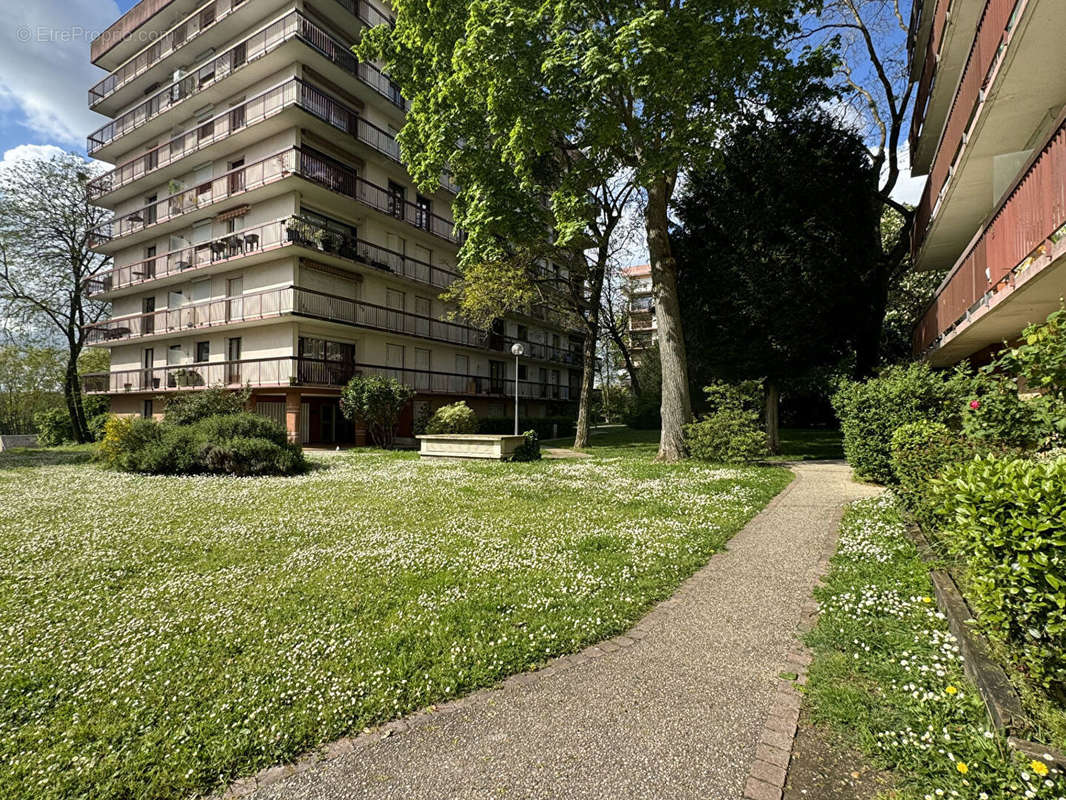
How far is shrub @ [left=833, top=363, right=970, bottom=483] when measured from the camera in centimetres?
756

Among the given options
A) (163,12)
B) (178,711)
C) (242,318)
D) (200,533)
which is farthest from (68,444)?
(178,711)

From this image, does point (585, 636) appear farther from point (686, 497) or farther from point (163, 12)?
point (163, 12)

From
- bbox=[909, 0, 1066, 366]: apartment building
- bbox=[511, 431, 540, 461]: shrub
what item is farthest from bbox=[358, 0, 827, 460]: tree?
bbox=[909, 0, 1066, 366]: apartment building

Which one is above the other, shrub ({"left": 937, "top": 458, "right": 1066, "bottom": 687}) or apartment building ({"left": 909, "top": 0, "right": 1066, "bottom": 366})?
apartment building ({"left": 909, "top": 0, "right": 1066, "bottom": 366})

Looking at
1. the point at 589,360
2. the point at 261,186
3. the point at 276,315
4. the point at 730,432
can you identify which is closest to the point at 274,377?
the point at 276,315

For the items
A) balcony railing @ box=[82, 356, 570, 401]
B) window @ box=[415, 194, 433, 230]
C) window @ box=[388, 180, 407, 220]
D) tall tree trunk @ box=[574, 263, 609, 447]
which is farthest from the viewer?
window @ box=[415, 194, 433, 230]

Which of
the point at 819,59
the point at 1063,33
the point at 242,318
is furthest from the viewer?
the point at 242,318

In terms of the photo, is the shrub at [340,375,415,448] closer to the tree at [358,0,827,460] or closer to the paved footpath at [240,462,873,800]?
the tree at [358,0,827,460]

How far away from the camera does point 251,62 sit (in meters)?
19.6

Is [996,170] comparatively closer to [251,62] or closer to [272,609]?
[272,609]

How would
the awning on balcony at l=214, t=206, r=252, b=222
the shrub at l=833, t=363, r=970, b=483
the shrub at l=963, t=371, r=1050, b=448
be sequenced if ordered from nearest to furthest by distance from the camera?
the shrub at l=963, t=371, r=1050, b=448, the shrub at l=833, t=363, r=970, b=483, the awning on balcony at l=214, t=206, r=252, b=222

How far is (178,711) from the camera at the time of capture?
2.74 metres

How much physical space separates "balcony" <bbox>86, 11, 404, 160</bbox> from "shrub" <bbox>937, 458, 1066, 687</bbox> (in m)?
24.7

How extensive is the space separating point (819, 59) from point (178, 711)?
19.9m
